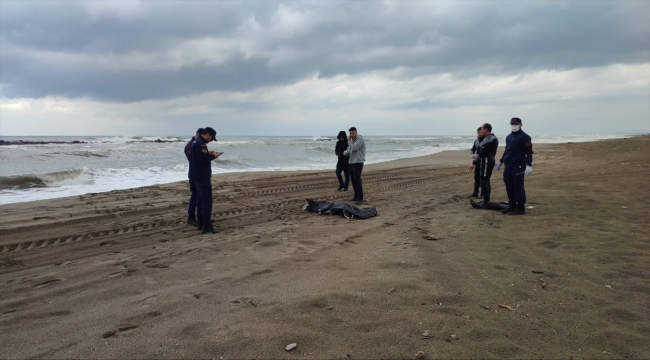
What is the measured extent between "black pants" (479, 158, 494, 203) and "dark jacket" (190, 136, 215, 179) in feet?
17.0

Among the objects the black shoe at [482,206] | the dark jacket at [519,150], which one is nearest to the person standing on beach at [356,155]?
the black shoe at [482,206]

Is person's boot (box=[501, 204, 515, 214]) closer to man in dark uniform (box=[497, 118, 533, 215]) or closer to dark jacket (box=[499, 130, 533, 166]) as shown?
man in dark uniform (box=[497, 118, 533, 215])

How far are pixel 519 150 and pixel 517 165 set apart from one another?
27cm

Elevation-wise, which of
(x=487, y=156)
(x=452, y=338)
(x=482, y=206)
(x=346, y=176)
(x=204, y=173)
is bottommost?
(x=452, y=338)

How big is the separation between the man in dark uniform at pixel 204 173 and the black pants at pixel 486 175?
16.9ft

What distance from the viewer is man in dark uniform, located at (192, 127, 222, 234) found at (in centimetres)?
627

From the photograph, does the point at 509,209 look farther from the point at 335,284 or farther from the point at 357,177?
the point at 335,284

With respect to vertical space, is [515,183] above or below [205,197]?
above

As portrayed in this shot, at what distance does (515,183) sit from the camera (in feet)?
22.5

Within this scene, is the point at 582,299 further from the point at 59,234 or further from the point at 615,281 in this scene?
the point at 59,234

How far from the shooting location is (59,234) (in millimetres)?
6312

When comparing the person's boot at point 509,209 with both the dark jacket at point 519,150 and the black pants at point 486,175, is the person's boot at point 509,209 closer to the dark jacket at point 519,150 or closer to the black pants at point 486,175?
the black pants at point 486,175

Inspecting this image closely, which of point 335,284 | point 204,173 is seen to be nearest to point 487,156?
point 335,284

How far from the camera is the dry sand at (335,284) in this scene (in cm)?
273
